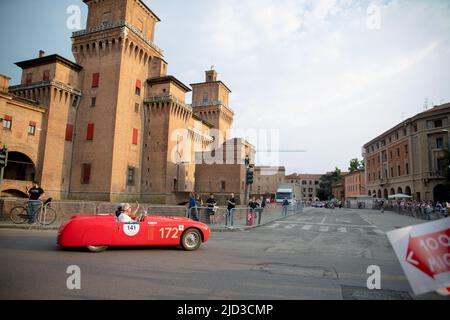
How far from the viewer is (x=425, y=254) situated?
3.49 m

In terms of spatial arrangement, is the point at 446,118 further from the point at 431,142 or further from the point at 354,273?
the point at 354,273

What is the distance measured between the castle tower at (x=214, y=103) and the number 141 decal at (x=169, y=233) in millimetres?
45997

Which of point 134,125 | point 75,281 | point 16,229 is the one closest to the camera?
point 75,281

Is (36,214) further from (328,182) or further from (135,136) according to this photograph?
(328,182)

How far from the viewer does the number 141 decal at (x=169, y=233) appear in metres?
8.05

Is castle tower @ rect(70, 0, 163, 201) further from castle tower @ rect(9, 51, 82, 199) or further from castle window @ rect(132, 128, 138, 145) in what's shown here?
castle tower @ rect(9, 51, 82, 199)

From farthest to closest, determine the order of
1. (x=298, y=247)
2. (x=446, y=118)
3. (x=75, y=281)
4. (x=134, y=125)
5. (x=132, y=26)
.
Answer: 1. (x=446, y=118)
2. (x=134, y=125)
3. (x=132, y=26)
4. (x=298, y=247)
5. (x=75, y=281)

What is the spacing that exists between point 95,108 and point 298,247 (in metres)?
30.5

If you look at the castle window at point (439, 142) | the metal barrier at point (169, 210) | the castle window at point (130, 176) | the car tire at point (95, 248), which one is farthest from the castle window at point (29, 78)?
the castle window at point (439, 142)

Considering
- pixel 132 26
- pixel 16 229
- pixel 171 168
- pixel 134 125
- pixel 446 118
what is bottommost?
pixel 16 229

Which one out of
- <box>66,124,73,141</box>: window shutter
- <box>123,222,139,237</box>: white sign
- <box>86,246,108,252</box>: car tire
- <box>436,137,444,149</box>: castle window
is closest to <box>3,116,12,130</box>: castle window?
<box>66,124,73,141</box>: window shutter

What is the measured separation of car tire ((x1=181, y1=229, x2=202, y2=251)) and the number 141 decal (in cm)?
25
